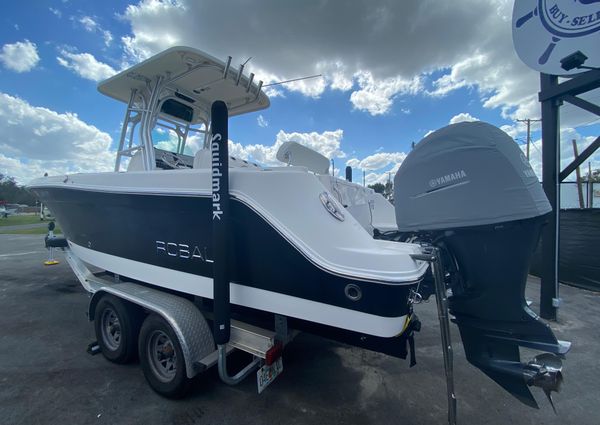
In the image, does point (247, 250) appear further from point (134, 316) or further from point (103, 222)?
point (103, 222)

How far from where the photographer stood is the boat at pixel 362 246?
Result: 1745 millimetres

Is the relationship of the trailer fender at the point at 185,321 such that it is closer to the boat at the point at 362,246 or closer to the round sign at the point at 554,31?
the boat at the point at 362,246

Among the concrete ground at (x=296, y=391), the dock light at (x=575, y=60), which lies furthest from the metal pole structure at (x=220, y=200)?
the dock light at (x=575, y=60)

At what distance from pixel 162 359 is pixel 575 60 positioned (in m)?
5.13

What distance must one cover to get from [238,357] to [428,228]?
2.54 meters

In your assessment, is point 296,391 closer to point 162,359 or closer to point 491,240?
point 162,359

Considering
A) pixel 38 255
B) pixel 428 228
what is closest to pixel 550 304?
pixel 428 228

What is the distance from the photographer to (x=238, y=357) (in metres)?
3.34

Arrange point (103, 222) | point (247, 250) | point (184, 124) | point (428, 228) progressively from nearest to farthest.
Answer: point (428, 228)
point (247, 250)
point (103, 222)
point (184, 124)

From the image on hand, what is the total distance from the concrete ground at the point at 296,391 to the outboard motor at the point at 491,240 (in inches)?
38.4

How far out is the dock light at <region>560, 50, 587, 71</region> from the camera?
3232 mm

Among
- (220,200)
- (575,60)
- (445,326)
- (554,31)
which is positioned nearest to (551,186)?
(575,60)

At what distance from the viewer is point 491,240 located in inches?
69.5

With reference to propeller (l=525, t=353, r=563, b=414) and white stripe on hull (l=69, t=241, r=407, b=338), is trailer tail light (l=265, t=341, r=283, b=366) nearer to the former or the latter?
white stripe on hull (l=69, t=241, r=407, b=338)
